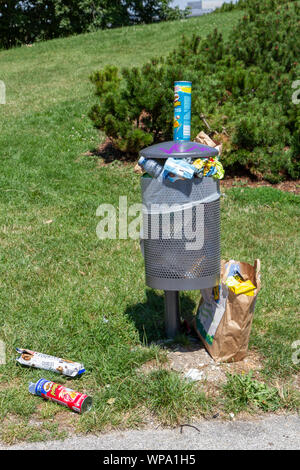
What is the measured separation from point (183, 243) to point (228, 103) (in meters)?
5.35

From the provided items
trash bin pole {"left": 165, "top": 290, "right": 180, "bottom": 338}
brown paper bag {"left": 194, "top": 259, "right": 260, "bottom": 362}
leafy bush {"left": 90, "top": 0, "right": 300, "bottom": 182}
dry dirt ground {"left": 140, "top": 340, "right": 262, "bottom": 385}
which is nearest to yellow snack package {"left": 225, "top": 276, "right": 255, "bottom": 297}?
brown paper bag {"left": 194, "top": 259, "right": 260, "bottom": 362}

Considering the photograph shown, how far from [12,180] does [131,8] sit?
33.4m

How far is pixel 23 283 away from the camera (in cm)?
504

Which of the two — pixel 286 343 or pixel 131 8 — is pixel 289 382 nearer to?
pixel 286 343

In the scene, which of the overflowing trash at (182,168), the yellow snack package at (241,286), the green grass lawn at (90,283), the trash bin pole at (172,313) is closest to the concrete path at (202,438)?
the green grass lawn at (90,283)

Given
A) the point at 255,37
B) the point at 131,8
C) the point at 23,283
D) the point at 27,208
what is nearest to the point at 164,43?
the point at 255,37

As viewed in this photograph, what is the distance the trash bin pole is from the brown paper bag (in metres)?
0.20

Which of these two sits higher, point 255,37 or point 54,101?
point 255,37

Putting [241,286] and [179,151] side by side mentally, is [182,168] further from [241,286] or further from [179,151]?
[241,286]

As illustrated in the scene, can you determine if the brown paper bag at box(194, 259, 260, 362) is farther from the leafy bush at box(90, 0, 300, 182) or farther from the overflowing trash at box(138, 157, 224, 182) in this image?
the leafy bush at box(90, 0, 300, 182)

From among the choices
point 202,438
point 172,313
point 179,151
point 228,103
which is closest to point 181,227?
point 179,151

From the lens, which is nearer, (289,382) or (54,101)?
(289,382)

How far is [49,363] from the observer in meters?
3.74

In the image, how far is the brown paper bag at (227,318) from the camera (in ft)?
11.8
